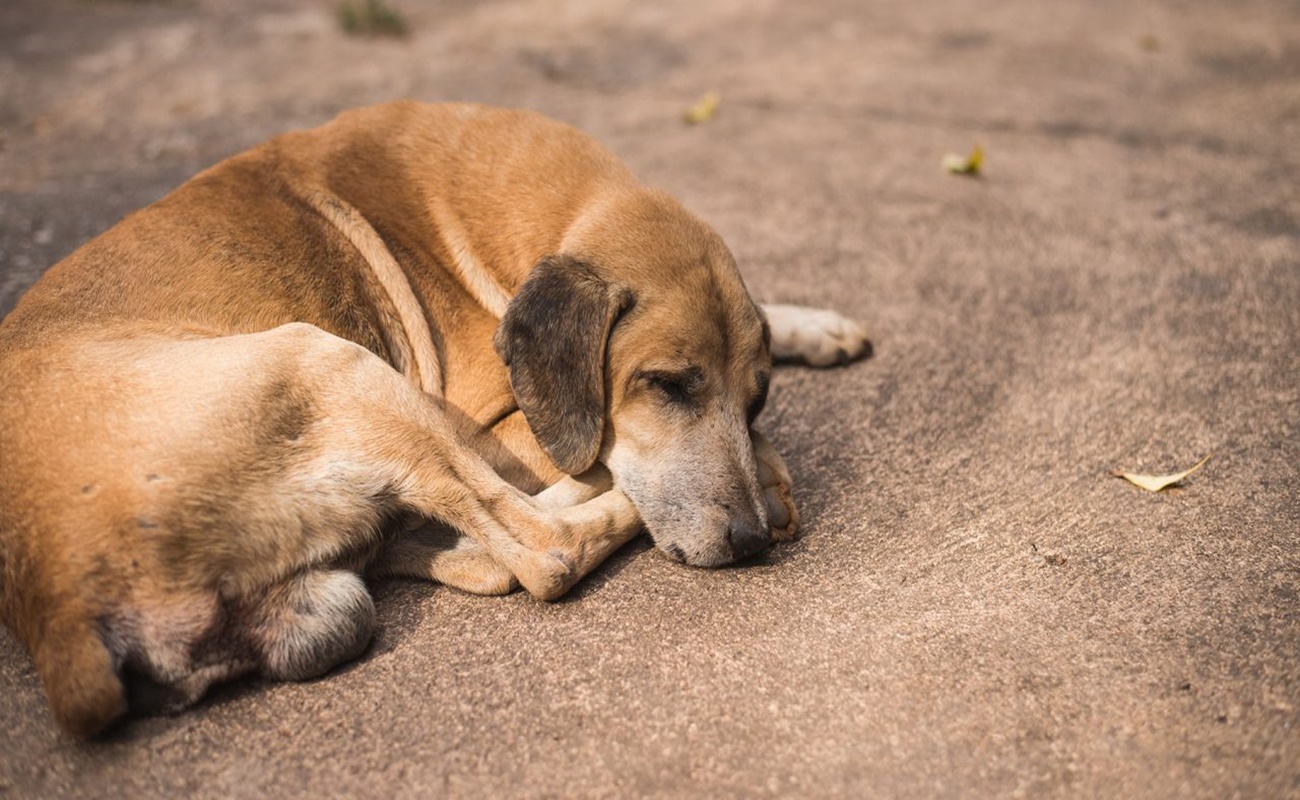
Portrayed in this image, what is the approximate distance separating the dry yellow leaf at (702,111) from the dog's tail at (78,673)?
6197mm

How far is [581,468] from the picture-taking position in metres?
3.72

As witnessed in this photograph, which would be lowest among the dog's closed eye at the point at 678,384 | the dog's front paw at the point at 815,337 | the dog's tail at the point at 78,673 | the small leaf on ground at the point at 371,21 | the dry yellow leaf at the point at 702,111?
the dog's front paw at the point at 815,337

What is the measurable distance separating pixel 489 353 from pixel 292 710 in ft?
5.01

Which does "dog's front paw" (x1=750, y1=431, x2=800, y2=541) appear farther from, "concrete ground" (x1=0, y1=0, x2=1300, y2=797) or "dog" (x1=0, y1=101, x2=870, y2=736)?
"concrete ground" (x1=0, y1=0, x2=1300, y2=797)

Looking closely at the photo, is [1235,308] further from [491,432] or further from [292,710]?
[292,710]

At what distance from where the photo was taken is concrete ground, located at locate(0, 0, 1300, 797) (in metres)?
2.92

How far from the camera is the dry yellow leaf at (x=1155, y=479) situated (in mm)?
3986

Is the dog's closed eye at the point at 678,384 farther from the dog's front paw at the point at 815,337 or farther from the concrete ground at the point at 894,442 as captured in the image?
the dog's front paw at the point at 815,337

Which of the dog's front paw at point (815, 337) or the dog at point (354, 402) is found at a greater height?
the dog at point (354, 402)

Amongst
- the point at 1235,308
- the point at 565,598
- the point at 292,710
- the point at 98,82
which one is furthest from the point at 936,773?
the point at 98,82

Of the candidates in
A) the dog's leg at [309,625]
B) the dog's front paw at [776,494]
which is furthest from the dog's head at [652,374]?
the dog's leg at [309,625]

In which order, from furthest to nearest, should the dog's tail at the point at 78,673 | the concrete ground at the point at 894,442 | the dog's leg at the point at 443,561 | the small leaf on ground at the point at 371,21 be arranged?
the small leaf on ground at the point at 371,21
the dog's leg at the point at 443,561
the concrete ground at the point at 894,442
the dog's tail at the point at 78,673

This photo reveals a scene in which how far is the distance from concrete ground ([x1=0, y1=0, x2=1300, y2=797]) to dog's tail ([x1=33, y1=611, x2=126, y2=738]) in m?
0.22

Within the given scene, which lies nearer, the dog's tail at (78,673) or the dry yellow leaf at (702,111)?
the dog's tail at (78,673)
